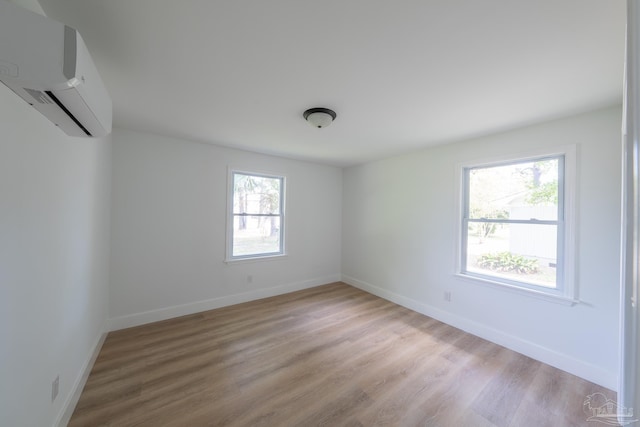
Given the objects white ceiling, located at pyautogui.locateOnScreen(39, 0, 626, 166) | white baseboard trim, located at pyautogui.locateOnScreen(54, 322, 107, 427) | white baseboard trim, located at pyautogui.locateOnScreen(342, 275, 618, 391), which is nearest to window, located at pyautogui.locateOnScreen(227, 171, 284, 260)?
white ceiling, located at pyautogui.locateOnScreen(39, 0, 626, 166)

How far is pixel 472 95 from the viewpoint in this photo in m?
1.85

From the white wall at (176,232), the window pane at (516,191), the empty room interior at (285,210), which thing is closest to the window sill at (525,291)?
the empty room interior at (285,210)

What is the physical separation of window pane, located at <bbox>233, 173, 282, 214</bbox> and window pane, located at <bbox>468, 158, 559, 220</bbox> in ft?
9.65

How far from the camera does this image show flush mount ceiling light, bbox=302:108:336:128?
2102 millimetres

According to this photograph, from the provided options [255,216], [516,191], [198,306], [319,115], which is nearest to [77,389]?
[198,306]

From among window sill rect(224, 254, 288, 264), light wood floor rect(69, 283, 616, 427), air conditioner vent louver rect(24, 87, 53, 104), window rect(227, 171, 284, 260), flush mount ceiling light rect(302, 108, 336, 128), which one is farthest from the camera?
window rect(227, 171, 284, 260)

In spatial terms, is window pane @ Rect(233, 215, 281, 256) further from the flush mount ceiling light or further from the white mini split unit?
the white mini split unit

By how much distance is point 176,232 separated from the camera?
3098 mm

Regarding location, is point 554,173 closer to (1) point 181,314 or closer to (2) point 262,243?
(2) point 262,243

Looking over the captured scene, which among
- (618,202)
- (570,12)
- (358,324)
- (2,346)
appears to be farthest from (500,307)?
(2,346)

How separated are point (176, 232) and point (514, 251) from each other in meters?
4.18

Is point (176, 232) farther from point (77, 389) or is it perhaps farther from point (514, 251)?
point (514, 251)

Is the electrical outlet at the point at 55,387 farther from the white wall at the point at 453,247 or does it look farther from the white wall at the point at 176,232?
the white wall at the point at 453,247

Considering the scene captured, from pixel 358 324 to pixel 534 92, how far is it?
2.92 meters
